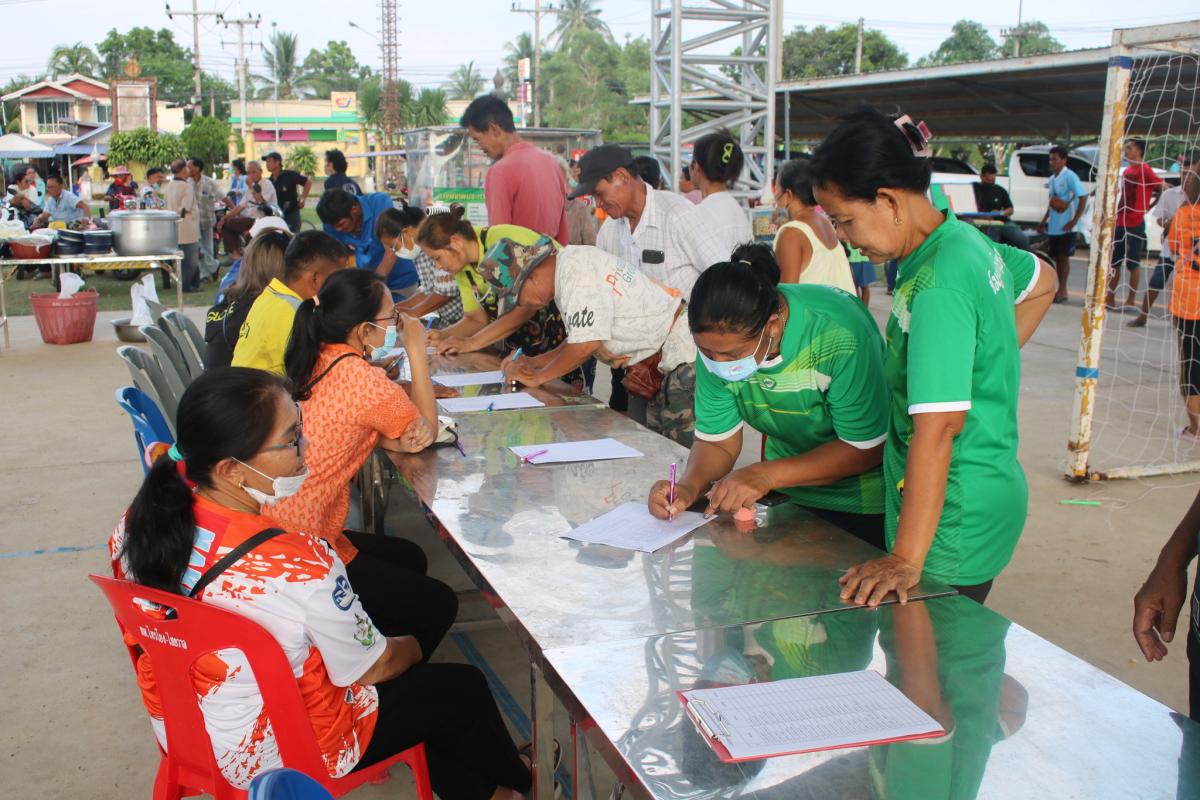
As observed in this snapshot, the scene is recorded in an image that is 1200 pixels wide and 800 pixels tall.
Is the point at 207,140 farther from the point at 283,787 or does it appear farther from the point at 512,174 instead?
the point at 283,787

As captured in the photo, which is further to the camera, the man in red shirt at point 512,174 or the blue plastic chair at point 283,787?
the man in red shirt at point 512,174

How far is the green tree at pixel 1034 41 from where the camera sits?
145ft

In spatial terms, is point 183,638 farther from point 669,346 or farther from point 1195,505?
point 669,346

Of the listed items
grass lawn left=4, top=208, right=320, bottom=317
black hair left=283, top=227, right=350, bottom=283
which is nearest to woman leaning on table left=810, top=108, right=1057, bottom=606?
black hair left=283, top=227, right=350, bottom=283

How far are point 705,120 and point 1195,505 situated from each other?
9.52 metres

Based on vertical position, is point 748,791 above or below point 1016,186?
below

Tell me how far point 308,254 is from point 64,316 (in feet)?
18.4

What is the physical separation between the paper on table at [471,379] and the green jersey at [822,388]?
164cm

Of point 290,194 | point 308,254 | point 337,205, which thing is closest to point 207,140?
point 290,194

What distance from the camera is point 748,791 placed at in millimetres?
1085

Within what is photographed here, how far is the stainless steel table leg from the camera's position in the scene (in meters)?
1.69

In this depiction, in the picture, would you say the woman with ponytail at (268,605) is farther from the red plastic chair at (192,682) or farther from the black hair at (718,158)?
the black hair at (718,158)

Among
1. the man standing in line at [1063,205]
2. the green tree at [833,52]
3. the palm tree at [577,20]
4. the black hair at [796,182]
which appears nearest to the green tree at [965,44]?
the green tree at [833,52]

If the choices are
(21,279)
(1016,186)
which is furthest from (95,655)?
(1016,186)
